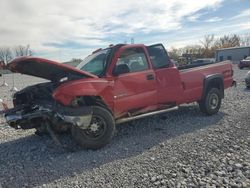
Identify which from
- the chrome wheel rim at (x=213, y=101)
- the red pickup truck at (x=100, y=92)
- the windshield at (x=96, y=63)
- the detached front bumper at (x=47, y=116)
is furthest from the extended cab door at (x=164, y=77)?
the detached front bumper at (x=47, y=116)

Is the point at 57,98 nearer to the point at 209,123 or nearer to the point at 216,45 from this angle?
the point at 209,123

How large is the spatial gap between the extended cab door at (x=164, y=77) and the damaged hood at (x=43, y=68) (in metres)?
1.80

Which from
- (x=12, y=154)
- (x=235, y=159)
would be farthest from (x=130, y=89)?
(x=12, y=154)

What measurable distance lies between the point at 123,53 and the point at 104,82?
3.18 feet

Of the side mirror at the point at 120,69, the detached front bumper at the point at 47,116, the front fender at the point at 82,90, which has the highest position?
the side mirror at the point at 120,69

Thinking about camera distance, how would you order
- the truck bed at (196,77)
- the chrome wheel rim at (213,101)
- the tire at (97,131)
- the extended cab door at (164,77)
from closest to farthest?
the tire at (97,131), the extended cab door at (164,77), the truck bed at (196,77), the chrome wheel rim at (213,101)

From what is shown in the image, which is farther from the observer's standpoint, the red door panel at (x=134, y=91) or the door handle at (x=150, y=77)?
the door handle at (x=150, y=77)

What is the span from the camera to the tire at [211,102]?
6.98 m

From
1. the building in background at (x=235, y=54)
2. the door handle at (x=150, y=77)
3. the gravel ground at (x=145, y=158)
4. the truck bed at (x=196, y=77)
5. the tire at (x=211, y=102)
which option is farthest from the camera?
the building in background at (x=235, y=54)

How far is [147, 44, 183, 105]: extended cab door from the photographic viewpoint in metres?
5.89

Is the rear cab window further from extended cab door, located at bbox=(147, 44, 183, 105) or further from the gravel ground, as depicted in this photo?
the gravel ground

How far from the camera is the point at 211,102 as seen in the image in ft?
23.3

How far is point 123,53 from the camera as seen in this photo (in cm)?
556

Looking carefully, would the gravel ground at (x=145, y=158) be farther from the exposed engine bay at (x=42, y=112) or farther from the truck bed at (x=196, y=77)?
the truck bed at (x=196, y=77)
